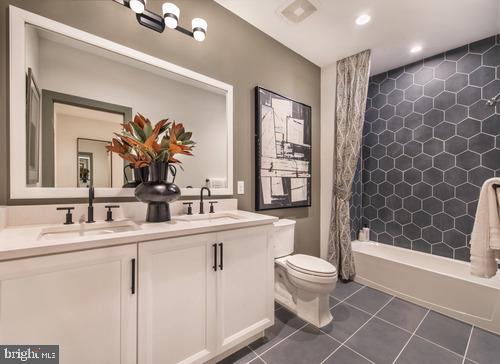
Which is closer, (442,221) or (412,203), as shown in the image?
(442,221)

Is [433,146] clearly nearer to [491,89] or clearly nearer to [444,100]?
[444,100]

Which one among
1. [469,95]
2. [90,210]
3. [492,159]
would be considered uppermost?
[469,95]

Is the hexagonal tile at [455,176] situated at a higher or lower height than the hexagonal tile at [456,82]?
lower

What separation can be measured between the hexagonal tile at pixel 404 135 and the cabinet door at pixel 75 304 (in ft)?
9.63

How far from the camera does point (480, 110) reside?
205cm

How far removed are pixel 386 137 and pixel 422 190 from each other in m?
0.74

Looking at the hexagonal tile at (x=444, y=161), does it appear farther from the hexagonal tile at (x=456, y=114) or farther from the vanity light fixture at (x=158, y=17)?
the vanity light fixture at (x=158, y=17)

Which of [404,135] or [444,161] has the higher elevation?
[404,135]

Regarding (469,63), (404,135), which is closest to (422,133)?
(404,135)

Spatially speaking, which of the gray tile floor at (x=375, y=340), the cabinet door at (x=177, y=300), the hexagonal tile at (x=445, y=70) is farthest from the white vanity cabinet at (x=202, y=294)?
the hexagonal tile at (x=445, y=70)

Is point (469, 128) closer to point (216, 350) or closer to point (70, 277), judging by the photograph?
point (216, 350)

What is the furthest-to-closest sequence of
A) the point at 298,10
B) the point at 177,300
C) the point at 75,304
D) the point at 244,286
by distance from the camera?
1. the point at 298,10
2. the point at 244,286
3. the point at 177,300
4. the point at 75,304

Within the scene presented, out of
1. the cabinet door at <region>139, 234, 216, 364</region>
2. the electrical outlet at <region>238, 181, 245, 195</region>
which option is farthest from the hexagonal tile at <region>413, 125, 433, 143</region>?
the cabinet door at <region>139, 234, 216, 364</region>

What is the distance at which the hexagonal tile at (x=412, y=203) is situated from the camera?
2.42 meters
